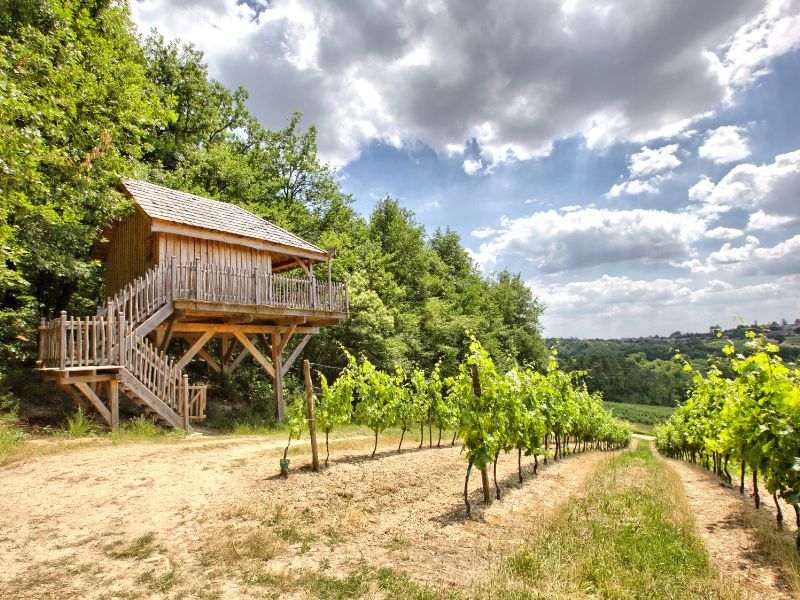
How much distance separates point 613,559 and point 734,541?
2815 millimetres

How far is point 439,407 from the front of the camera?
48.4ft

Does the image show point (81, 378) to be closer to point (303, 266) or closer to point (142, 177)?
point (303, 266)

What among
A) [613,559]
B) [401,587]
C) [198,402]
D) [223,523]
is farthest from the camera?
[198,402]

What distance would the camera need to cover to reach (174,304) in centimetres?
1318

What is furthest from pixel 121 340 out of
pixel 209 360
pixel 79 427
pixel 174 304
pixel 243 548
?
pixel 243 548

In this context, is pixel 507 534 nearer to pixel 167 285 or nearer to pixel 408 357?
pixel 167 285

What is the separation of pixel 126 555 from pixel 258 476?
3.25m

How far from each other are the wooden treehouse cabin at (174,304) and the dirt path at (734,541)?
1183 cm

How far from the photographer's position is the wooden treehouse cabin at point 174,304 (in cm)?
1171

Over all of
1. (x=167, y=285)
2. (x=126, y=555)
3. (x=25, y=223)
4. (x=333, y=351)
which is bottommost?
(x=126, y=555)

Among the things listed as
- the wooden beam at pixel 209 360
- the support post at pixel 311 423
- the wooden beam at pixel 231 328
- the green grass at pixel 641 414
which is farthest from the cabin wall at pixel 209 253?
the green grass at pixel 641 414

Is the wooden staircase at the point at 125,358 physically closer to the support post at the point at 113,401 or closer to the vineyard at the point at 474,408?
the support post at the point at 113,401

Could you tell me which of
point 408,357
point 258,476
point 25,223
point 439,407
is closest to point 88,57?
point 25,223

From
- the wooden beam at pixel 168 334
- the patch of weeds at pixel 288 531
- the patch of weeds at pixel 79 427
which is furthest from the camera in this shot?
the wooden beam at pixel 168 334
